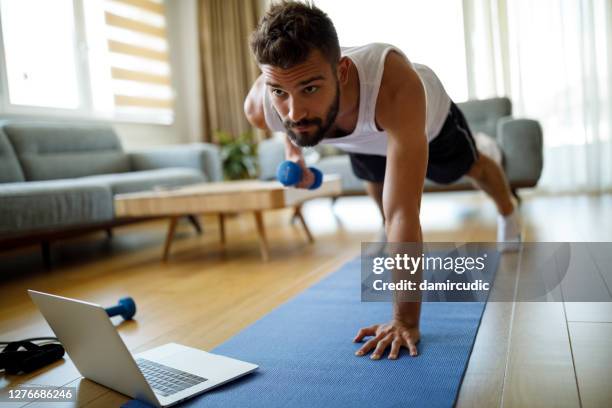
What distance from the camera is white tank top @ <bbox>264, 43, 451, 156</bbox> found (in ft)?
4.05

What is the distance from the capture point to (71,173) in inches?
135

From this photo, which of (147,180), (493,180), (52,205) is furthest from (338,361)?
(147,180)

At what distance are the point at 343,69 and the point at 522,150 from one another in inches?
91.3

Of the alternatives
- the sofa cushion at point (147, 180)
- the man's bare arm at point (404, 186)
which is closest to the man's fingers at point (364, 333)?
the man's bare arm at point (404, 186)

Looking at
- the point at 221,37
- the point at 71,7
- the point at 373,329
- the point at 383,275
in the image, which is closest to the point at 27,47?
the point at 71,7

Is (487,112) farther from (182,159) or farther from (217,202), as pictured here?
(217,202)

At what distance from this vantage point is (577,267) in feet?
5.64

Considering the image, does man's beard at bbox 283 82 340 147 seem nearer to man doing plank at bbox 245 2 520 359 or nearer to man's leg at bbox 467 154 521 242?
man doing plank at bbox 245 2 520 359

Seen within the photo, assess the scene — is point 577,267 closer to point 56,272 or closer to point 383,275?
point 383,275

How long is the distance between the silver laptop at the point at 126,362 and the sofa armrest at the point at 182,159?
2.63 meters

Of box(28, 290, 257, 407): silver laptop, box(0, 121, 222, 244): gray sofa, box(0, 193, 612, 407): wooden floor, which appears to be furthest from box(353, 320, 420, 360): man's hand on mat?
box(0, 121, 222, 244): gray sofa

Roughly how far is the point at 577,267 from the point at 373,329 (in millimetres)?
887

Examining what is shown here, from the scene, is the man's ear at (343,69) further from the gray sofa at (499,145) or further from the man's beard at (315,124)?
the gray sofa at (499,145)

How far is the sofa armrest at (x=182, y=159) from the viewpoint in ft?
12.2
